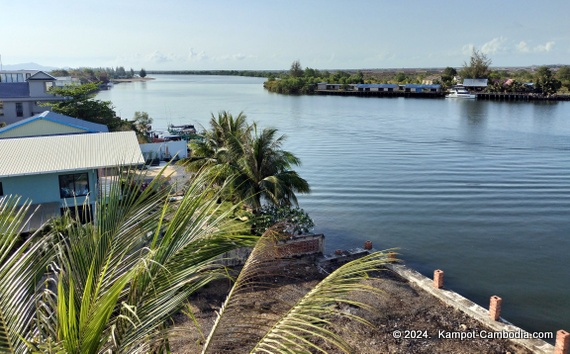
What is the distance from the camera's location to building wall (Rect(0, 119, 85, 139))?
23608mm

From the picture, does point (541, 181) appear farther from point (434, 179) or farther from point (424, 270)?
point (424, 270)

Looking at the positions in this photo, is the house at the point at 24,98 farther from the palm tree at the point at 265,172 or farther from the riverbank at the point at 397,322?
the riverbank at the point at 397,322

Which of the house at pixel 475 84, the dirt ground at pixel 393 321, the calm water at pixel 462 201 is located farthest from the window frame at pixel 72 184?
the house at pixel 475 84

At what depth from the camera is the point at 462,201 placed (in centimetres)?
2319

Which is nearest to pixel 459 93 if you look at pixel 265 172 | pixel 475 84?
pixel 475 84

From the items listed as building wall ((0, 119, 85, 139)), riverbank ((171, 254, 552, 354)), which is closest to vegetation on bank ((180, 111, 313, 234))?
→ riverbank ((171, 254, 552, 354))

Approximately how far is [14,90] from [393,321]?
34700mm

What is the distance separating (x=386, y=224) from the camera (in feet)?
66.6

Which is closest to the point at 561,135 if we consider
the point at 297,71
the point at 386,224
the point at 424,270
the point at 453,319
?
the point at 386,224

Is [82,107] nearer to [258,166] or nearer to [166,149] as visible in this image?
[166,149]

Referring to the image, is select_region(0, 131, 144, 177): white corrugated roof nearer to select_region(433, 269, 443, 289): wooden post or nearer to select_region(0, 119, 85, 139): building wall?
A: select_region(0, 119, 85, 139): building wall

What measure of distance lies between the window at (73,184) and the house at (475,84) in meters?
95.9

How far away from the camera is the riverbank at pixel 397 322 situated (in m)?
9.52

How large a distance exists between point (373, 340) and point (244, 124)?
999 cm
